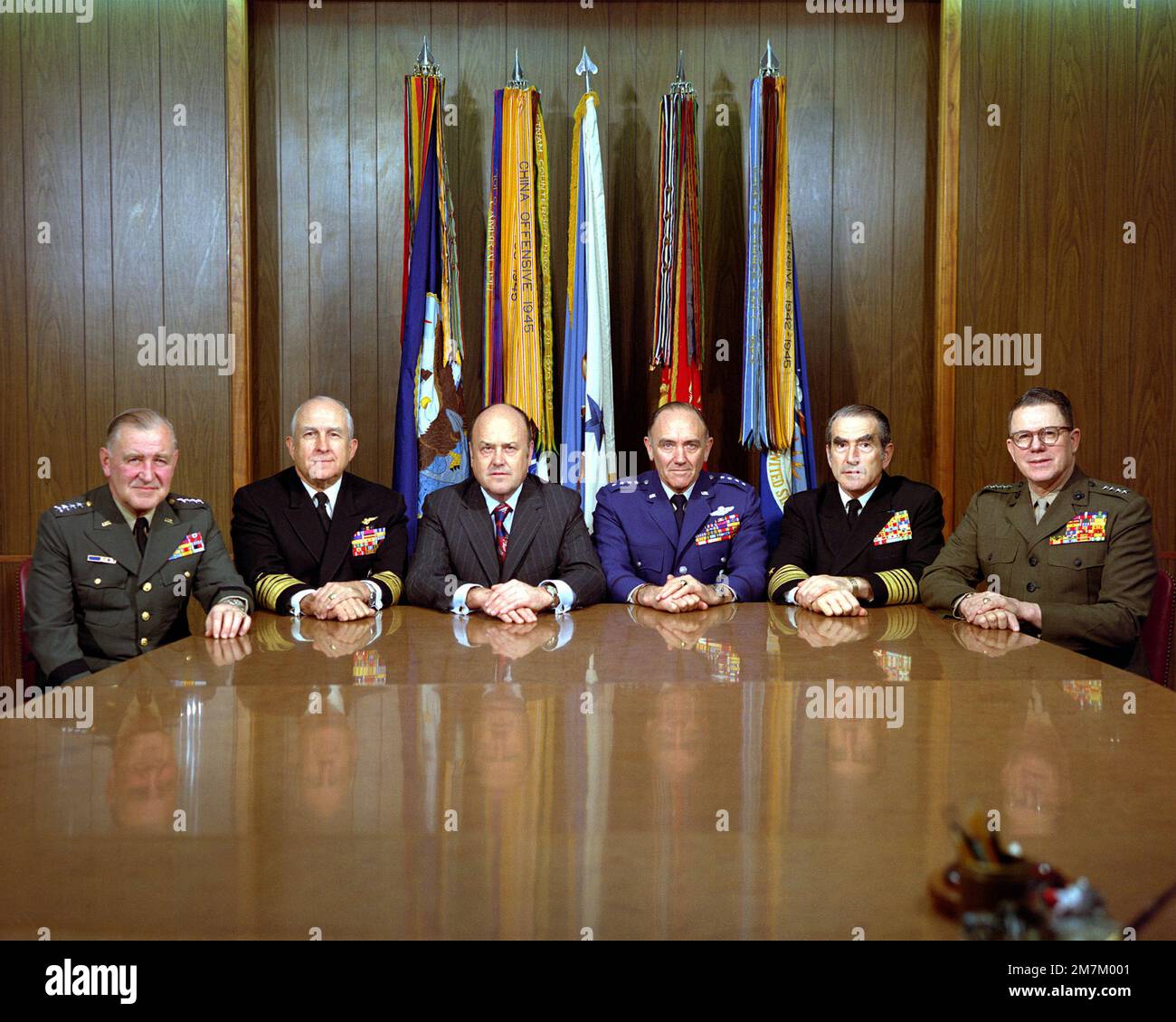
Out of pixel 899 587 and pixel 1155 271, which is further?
pixel 1155 271

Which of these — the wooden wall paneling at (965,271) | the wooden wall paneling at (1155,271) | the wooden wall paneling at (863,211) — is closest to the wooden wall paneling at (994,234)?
the wooden wall paneling at (965,271)

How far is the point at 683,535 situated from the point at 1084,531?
1111mm

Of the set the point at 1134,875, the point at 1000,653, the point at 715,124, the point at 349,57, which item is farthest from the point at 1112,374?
the point at 1134,875

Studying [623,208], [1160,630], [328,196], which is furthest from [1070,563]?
[328,196]

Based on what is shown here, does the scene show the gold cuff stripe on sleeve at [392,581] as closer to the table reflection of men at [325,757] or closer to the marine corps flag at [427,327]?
the marine corps flag at [427,327]

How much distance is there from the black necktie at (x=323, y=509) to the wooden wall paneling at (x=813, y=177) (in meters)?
1.95

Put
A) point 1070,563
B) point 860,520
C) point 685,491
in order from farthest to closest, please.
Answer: point 685,491 < point 860,520 < point 1070,563

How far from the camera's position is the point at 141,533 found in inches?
109

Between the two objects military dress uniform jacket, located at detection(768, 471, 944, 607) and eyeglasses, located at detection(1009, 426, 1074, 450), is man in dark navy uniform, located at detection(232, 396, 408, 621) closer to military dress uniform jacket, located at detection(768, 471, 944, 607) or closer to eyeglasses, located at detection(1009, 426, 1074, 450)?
military dress uniform jacket, located at detection(768, 471, 944, 607)

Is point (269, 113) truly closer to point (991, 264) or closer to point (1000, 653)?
point (991, 264)

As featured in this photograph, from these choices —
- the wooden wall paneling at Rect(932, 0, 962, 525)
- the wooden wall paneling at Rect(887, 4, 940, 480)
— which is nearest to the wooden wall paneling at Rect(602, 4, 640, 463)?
the wooden wall paneling at Rect(887, 4, 940, 480)

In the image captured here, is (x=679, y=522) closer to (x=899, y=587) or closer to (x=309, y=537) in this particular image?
(x=899, y=587)

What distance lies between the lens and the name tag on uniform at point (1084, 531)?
9.05 ft

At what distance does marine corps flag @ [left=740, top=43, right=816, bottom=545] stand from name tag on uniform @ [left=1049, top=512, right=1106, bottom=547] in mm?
1090
